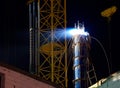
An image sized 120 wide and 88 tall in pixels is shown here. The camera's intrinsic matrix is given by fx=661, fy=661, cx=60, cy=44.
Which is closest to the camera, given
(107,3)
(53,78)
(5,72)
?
(5,72)

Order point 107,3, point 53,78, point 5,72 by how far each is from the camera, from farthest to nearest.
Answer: point 107,3, point 53,78, point 5,72

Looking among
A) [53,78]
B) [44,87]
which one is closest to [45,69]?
[53,78]

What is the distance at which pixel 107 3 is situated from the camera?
69812mm

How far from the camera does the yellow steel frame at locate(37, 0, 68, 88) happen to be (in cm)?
6512

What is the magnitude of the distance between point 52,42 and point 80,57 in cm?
350

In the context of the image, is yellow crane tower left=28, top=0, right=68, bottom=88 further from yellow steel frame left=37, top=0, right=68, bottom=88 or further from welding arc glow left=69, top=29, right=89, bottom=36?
welding arc glow left=69, top=29, right=89, bottom=36

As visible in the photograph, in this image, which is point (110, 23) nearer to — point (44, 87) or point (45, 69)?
point (45, 69)

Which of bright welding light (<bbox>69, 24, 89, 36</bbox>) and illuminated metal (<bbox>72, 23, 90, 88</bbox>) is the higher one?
bright welding light (<bbox>69, 24, 89, 36</bbox>)

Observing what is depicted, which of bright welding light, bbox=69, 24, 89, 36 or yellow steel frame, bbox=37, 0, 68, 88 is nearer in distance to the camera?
yellow steel frame, bbox=37, 0, 68, 88

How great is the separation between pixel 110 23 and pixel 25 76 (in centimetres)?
3071

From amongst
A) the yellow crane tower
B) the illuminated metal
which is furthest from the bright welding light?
the yellow crane tower

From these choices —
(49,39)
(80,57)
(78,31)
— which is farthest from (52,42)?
(80,57)

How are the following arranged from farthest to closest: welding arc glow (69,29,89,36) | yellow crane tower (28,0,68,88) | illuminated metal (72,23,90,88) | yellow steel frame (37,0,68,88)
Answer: welding arc glow (69,29,89,36)
yellow steel frame (37,0,68,88)
yellow crane tower (28,0,68,88)
illuminated metal (72,23,90,88)

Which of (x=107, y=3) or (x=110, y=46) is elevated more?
(x=107, y=3)
